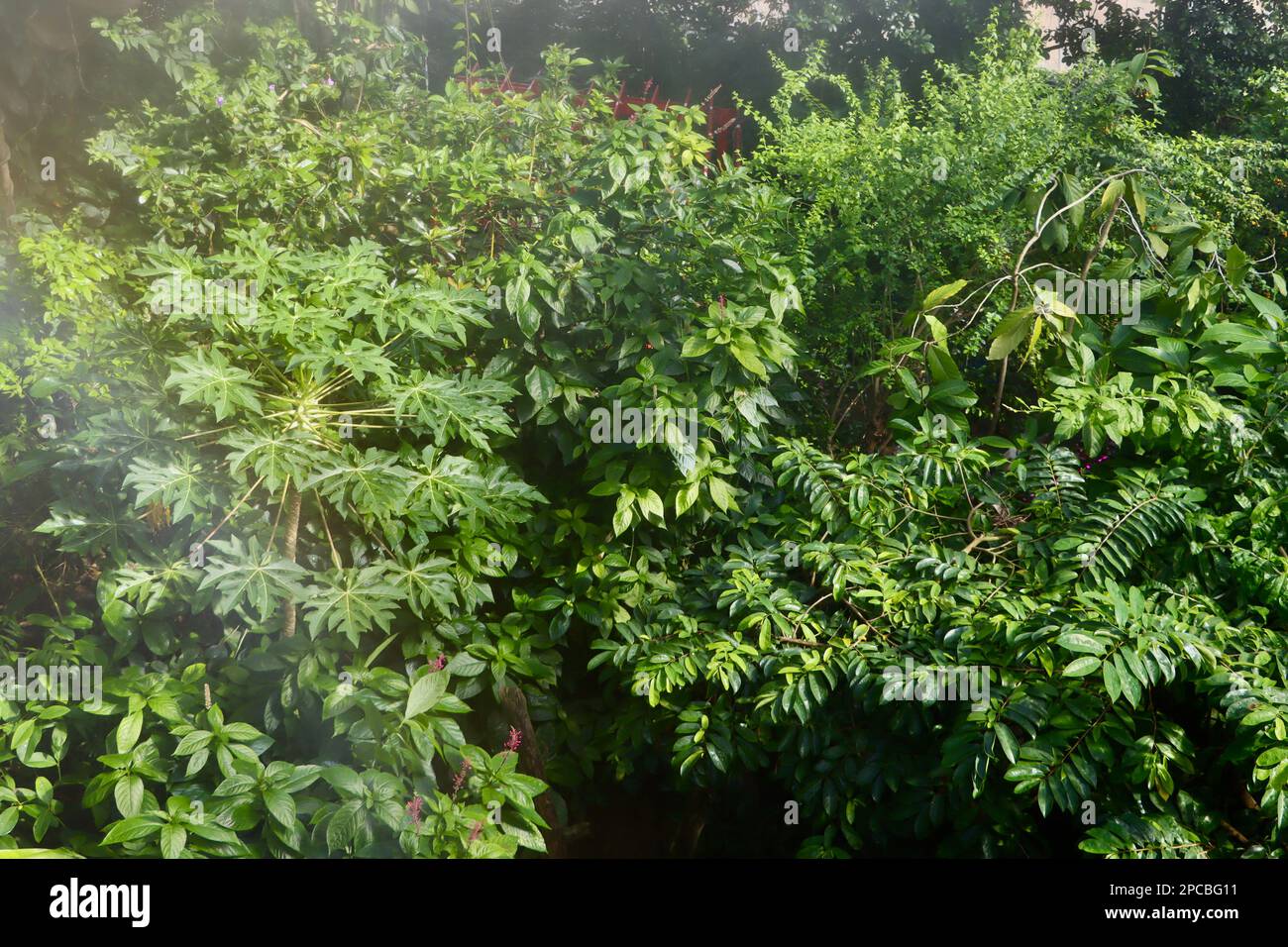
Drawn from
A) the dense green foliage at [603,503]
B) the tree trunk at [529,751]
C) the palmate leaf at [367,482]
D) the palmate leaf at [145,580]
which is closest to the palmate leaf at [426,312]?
the dense green foliage at [603,503]

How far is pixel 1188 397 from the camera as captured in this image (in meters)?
2.50

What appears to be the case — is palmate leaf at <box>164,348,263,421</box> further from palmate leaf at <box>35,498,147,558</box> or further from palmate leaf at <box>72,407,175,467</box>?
palmate leaf at <box>35,498,147,558</box>

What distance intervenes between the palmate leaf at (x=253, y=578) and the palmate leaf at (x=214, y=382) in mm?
302

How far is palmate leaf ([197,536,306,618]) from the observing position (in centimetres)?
214

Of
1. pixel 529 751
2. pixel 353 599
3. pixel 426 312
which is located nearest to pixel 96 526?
pixel 353 599

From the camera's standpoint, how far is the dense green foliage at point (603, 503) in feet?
7.04

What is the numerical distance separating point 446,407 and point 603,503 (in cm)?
74

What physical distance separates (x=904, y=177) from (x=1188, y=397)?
4.32 ft

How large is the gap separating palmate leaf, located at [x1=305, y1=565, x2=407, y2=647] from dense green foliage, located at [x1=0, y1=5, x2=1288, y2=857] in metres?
0.01

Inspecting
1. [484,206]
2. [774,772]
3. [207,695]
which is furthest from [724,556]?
[207,695]

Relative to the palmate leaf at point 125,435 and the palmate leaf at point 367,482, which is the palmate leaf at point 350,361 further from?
the palmate leaf at point 125,435

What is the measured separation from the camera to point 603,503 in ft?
9.84

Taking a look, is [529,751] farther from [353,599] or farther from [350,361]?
[350,361]

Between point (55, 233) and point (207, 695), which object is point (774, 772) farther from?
point (55, 233)
